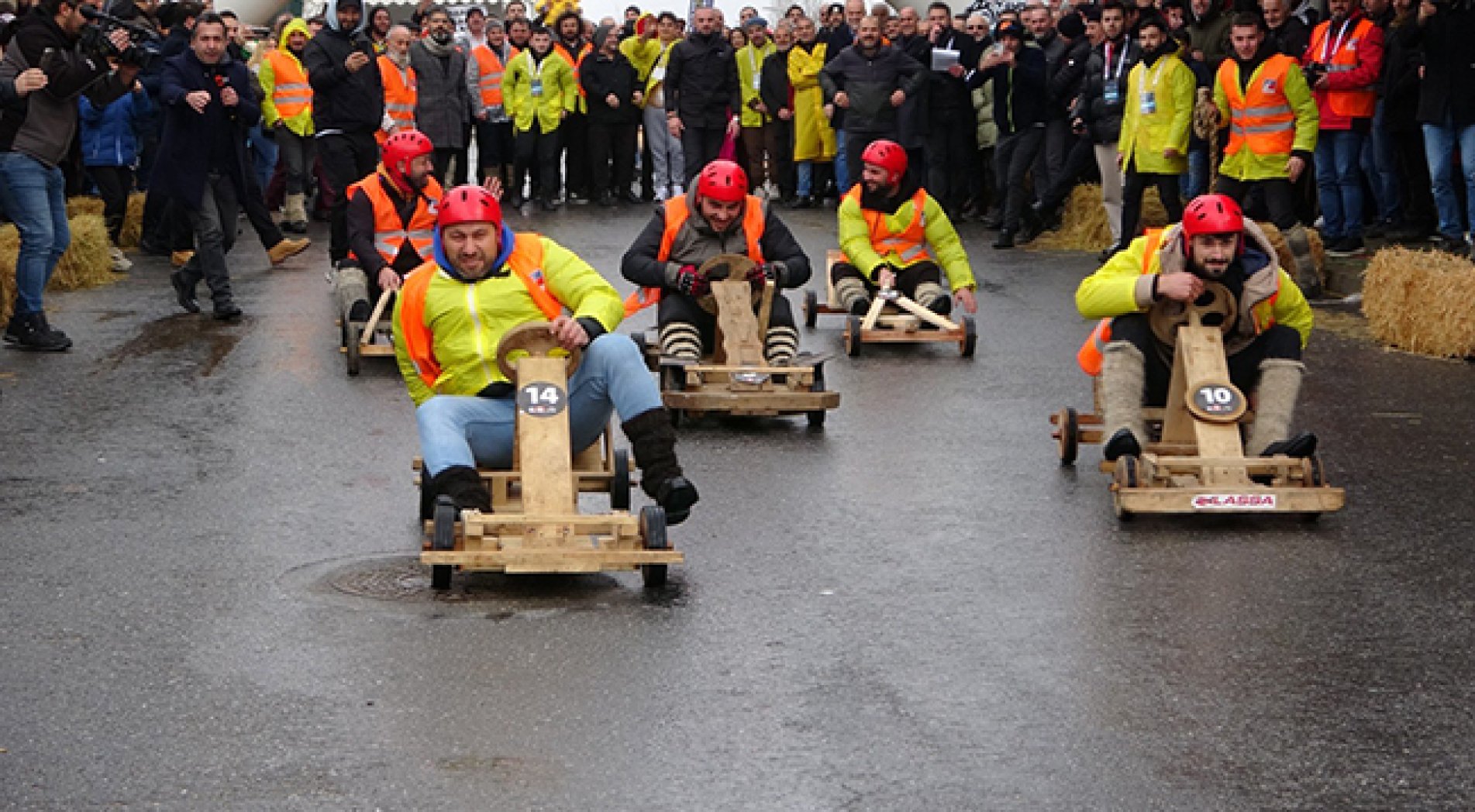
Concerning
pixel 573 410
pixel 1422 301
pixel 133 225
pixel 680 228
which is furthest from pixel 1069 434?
pixel 133 225

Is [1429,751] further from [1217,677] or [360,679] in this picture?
[360,679]

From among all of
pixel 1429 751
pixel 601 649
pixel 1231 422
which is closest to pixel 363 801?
pixel 601 649

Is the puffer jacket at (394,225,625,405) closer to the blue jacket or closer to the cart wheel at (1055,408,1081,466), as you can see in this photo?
the cart wheel at (1055,408,1081,466)

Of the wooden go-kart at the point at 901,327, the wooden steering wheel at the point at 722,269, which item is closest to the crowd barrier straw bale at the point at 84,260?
the wooden go-kart at the point at 901,327

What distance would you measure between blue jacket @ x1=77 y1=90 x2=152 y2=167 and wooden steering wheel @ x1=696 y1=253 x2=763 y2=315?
31.6ft

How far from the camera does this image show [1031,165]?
2100cm

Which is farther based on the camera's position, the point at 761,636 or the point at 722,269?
the point at 722,269

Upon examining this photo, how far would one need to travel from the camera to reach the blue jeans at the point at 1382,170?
16375mm

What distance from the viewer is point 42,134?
13.2 m

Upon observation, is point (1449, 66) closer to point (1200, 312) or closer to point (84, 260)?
point (1200, 312)

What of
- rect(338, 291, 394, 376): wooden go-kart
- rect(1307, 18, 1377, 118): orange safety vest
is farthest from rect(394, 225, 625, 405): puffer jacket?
rect(1307, 18, 1377, 118): orange safety vest

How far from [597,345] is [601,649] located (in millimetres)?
1740

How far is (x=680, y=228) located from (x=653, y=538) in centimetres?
533

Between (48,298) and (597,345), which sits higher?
(597,345)
